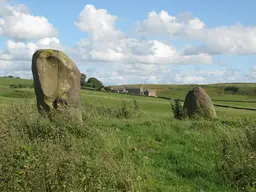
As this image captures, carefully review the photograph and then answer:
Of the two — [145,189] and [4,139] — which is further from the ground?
[4,139]

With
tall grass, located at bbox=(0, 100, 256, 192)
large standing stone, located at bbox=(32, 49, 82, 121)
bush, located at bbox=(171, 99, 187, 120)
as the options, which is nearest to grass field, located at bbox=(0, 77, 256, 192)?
tall grass, located at bbox=(0, 100, 256, 192)

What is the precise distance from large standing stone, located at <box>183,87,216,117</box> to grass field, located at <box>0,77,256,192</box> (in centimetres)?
652

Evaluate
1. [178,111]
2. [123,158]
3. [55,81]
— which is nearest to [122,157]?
[123,158]

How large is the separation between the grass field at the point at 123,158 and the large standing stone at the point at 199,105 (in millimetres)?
6519

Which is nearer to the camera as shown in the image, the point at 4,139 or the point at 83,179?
the point at 83,179

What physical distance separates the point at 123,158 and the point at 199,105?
15035 mm

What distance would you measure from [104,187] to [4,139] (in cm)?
311

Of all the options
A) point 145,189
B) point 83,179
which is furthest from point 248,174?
point 83,179

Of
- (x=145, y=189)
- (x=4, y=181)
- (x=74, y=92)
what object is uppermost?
(x=74, y=92)

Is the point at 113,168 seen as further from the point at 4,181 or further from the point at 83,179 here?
the point at 4,181

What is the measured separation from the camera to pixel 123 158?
10.4m

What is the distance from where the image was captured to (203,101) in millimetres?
24859

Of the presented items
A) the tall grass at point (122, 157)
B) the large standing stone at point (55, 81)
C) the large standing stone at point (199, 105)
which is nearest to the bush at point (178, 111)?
the large standing stone at point (199, 105)

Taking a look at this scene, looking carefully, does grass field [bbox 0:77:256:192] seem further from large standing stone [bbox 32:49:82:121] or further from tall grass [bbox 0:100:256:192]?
large standing stone [bbox 32:49:82:121]
